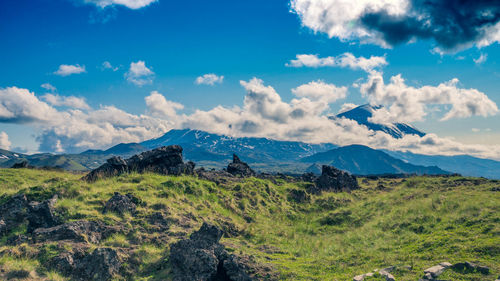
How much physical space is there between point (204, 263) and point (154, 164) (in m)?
25.7

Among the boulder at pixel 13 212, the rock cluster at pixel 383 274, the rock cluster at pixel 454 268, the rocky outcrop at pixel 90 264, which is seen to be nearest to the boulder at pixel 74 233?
the rocky outcrop at pixel 90 264

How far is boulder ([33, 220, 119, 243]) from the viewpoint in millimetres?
16359

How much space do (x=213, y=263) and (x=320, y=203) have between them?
93.3ft

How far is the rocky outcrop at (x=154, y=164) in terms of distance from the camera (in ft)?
106

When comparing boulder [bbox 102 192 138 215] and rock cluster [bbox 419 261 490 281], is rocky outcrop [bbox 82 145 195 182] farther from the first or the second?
rock cluster [bbox 419 261 490 281]

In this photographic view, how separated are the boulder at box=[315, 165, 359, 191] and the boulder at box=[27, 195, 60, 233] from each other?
43860 mm

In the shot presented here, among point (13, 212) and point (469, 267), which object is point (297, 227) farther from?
point (13, 212)

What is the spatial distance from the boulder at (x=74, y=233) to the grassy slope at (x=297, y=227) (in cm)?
93

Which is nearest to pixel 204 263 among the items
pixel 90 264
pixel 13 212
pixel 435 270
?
pixel 90 264

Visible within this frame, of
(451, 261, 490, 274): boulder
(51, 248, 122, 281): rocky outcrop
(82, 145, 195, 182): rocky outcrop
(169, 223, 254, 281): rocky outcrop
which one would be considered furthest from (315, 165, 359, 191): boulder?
(51, 248, 122, 281): rocky outcrop

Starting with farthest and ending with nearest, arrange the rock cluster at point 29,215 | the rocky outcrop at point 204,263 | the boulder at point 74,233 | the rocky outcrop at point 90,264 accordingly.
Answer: the rock cluster at point 29,215 < the boulder at point 74,233 < the rocky outcrop at point 204,263 < the rocky outcrop at point 90,264

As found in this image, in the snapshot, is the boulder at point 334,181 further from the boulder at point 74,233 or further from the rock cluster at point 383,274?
the boulder at point 74,233

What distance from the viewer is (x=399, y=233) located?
2280cm

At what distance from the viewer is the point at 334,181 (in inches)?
2296
